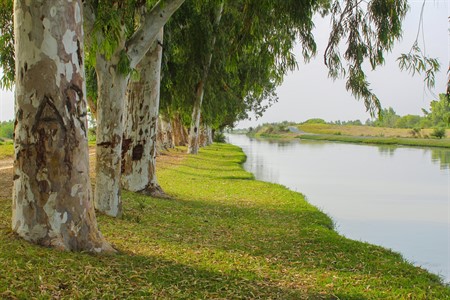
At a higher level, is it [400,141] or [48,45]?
[48,45]

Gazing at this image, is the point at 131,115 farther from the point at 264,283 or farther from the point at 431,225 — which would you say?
the point at 431,225

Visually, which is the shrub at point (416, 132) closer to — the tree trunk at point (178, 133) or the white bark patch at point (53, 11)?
the tree trunk at point (178, 133)

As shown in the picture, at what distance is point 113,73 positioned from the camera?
650cm

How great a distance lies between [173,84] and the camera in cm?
1293

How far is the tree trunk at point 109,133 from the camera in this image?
21.4 feet

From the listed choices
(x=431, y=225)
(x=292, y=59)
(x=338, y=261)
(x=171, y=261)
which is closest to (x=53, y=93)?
(x=171, y=261)

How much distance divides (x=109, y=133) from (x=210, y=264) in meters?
2.77

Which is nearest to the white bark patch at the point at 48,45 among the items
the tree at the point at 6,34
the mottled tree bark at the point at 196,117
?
the tree at the point at 6,34

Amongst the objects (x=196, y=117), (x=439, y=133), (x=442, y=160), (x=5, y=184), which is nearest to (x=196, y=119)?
(x=196, y=117)

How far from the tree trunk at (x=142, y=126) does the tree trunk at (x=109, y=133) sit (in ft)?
7.84

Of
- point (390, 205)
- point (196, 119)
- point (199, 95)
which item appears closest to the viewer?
point (390, 205)

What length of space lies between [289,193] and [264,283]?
313 inches

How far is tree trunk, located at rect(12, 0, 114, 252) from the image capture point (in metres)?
4.00

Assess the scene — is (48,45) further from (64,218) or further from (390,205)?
(390,205)
